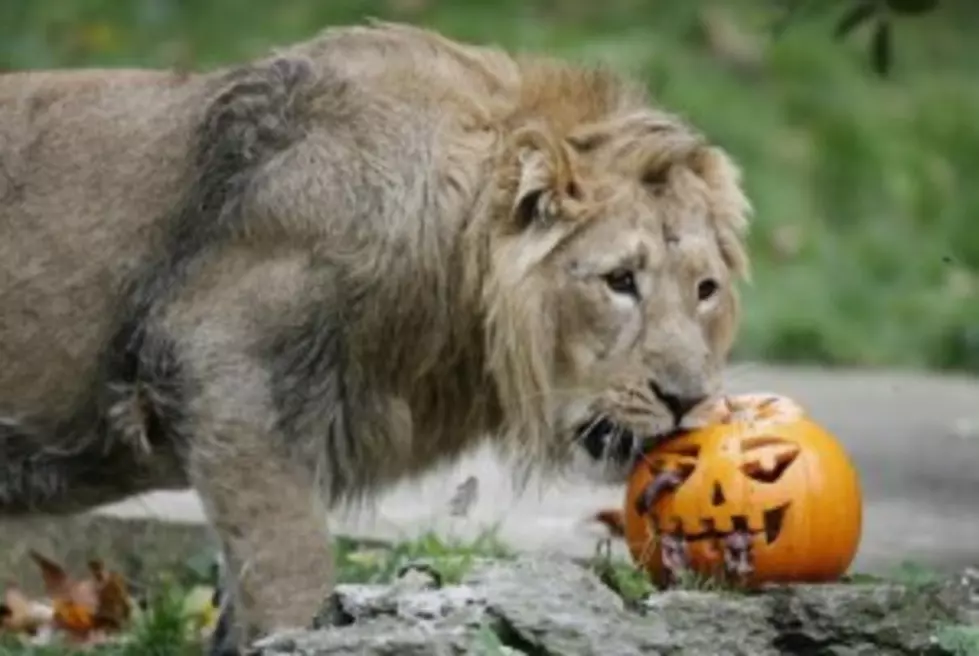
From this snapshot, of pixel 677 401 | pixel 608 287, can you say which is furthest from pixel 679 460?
pixel 608 287

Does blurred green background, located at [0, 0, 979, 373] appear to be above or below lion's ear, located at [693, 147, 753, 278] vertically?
above

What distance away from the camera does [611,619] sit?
4.87 meters

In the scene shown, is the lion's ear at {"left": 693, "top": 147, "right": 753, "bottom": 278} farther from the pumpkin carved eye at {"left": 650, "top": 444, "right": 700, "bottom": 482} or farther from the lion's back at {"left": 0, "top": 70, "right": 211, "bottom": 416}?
the lion's back at {"left": 0, "top": 70, "right": 211, "bottom": 416}

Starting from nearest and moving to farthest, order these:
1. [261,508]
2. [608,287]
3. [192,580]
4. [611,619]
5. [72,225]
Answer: [611,619], [608,287], [261,508], [72,225], [192,580]

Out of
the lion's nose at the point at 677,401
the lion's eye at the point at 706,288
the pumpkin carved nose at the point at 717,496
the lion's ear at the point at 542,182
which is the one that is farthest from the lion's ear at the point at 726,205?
the pumpkin carved nose at the point at 717,496

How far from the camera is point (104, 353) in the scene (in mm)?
6035

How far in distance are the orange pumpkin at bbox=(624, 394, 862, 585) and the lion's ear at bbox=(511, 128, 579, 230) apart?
511 millimetres

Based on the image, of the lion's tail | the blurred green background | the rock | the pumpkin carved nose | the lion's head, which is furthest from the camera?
the blurred green background

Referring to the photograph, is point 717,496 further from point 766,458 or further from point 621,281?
point 621,281

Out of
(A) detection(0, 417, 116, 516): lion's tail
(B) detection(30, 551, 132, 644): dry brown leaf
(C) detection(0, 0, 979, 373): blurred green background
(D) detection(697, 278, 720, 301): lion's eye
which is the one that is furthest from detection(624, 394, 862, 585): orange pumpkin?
(C) detection(0, 0, 979, 373): blurred green background

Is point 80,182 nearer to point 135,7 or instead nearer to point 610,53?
point 610,53

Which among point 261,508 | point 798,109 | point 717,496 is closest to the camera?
point 717,496

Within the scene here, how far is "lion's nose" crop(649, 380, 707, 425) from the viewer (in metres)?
5.58

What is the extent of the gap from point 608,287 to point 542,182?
25 cm
